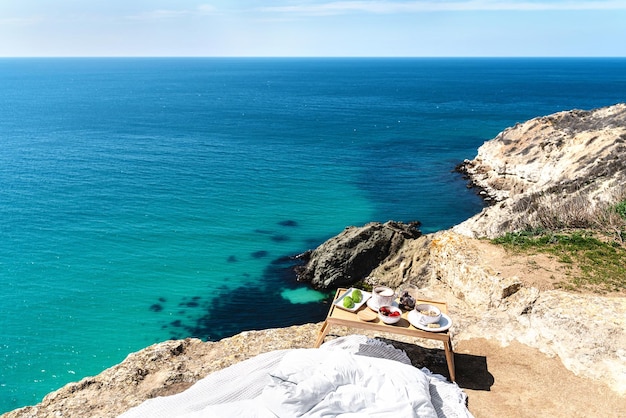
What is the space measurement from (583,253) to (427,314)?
25.2ft

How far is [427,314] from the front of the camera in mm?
9875

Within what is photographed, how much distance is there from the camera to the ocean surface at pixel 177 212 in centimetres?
2361

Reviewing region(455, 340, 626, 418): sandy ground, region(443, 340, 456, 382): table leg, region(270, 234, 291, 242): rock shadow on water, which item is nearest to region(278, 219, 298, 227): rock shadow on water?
region(270, 234, 291, 242): rock shadow on water

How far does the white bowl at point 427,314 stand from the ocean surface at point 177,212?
1467 centimetres

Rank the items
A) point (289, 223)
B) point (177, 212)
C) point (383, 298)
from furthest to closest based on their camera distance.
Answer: point (177, 212) < point (289, 223) < point (383, 298)

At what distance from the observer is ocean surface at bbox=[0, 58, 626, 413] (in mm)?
23609

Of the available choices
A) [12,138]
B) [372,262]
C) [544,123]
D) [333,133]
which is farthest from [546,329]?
[12,138]

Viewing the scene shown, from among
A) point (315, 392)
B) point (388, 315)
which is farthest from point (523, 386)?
point (315, 392)

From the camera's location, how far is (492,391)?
964cm

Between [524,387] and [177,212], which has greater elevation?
[524,387]

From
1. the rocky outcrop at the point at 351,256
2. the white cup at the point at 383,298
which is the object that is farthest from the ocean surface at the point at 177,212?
the white cup at the point at 383,298

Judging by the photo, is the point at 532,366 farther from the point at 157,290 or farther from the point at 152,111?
the point at 152,111

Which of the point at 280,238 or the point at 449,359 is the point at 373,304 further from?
the point at 280,238

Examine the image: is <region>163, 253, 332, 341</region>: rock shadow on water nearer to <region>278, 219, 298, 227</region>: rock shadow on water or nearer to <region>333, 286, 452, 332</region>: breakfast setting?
<region>278, 219, 298, 227</region>: rock shadow on water
